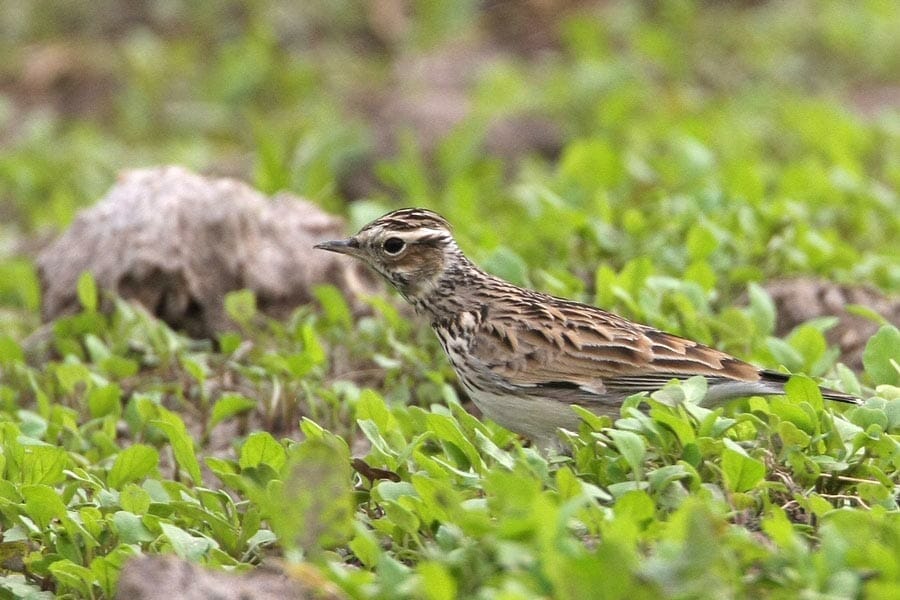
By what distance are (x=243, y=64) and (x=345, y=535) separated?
1011 centimetres

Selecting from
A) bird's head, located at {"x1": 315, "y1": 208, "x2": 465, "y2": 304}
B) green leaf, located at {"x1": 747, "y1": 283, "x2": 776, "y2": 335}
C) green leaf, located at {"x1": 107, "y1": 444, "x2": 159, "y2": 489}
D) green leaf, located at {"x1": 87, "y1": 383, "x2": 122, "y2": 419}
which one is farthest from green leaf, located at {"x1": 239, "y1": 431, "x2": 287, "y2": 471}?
green leaf, located at {"x1": 747, "y1": 283, "x2": 776, "y2": 335}

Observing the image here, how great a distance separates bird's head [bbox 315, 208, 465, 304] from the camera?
7426mm

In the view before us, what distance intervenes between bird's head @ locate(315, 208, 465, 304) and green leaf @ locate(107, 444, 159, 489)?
1478 millimetres

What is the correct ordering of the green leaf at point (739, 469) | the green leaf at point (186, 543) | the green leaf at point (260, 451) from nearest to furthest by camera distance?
the green leaf at point (739, 469), the green leaf at point (186, 543), the green leaf at point (260, 451)

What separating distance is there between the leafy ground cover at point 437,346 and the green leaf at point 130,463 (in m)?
0.03

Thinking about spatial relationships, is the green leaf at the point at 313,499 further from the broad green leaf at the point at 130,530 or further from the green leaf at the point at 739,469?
the green leaf at the point at 739,469

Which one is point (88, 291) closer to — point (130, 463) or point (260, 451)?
point (130, 463)

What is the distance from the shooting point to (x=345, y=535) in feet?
17.6

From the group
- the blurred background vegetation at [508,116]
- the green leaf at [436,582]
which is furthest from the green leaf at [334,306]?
the green leaf at [436,582]

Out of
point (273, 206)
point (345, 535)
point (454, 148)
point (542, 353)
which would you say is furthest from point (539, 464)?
point (454, 148)

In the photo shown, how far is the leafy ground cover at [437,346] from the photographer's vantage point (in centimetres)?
508

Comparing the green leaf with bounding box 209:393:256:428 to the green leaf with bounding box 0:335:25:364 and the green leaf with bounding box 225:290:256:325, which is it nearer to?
the green leaf with bounding box 225:290:256:325

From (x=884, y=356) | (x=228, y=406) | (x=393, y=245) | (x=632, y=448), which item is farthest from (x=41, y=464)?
(x=884, y=356)

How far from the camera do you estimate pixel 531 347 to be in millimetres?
6832
